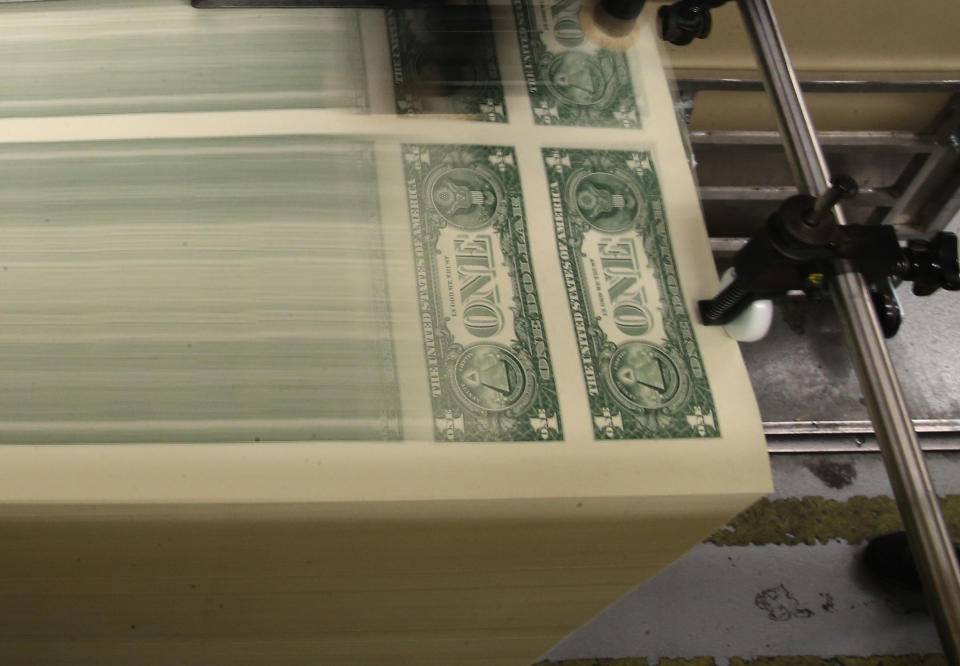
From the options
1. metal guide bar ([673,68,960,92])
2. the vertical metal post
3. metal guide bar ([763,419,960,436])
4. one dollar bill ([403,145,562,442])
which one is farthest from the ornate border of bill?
metal guide bar ([763,419,960,436])

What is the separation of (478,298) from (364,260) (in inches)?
4.0

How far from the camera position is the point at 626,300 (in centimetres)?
74

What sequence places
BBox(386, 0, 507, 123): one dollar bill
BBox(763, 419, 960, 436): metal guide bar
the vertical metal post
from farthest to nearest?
BBox(763, 419, 960, 436): metal guide bar
BBox(386, 0, 507, 123): one dollar bill
the vertical metal post

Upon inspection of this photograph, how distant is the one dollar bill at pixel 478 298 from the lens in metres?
0.68

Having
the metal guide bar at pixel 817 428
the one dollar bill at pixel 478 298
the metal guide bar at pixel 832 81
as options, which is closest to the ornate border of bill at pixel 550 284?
the one dollar bill at pixel 478 298

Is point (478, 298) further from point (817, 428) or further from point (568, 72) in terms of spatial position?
point (817, 428)

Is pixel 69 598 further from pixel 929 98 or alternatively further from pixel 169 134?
pixel 929 98

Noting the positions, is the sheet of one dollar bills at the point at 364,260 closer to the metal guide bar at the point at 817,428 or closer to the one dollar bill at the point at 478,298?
the one dollar bill at the point at 478,298

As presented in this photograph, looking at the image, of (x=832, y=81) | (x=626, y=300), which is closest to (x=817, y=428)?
(x=832, y=81)

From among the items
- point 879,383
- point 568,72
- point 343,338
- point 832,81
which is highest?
point 832,81

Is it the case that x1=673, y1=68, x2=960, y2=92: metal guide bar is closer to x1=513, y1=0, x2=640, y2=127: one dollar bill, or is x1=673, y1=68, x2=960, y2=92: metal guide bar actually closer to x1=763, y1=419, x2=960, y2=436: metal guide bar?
x1=513, y1=0, x2=640, y2=127: one dollar bill

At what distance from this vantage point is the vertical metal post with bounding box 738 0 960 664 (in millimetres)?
568

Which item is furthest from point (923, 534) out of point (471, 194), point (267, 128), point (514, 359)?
point (267, 128)

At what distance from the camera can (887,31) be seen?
1139mm
